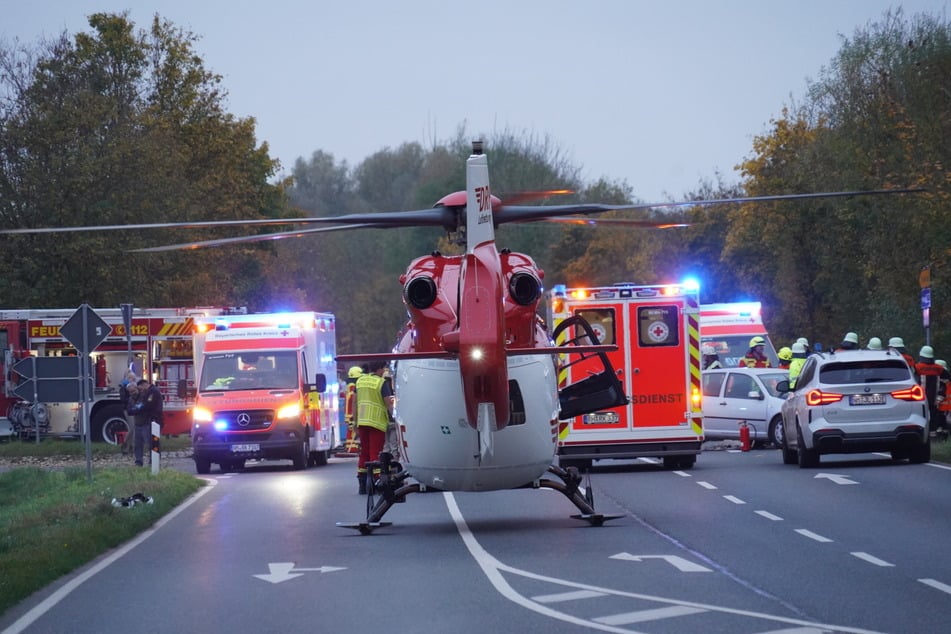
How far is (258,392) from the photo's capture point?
3194cm

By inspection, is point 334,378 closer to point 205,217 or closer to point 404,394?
point 404,394

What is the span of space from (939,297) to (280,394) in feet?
50.0

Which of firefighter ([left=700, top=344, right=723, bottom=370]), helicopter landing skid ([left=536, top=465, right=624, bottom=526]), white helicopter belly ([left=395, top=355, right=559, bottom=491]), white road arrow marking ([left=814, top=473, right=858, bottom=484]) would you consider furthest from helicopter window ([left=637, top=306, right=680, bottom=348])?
Result: firefighter ([left=700, top=344, right=723, bottom=370])

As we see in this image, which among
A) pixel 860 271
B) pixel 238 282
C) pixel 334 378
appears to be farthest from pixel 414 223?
pixel 238 282

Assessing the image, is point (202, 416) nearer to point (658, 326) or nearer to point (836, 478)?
point (658, 326)

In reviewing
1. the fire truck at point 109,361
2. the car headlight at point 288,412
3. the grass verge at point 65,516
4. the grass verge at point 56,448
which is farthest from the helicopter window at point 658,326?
the fire truck at point 109,361

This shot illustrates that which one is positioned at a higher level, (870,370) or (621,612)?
(870,370)

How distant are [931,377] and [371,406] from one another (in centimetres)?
1091

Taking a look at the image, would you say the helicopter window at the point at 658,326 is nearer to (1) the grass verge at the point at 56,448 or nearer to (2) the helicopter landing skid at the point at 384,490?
(2) the helicopter landing skid at the point at 384,490

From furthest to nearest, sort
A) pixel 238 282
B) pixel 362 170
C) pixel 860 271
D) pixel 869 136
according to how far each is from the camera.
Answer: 1. pixel 362 170
2. pixel 238 282
3. pixel 860 271
4. pixel 869 136

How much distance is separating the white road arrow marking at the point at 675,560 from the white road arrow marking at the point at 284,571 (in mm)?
2476

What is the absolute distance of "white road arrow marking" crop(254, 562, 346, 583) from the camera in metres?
14.1

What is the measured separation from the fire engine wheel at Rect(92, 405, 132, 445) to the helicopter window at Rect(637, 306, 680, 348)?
20058 millimetres

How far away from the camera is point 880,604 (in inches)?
451
